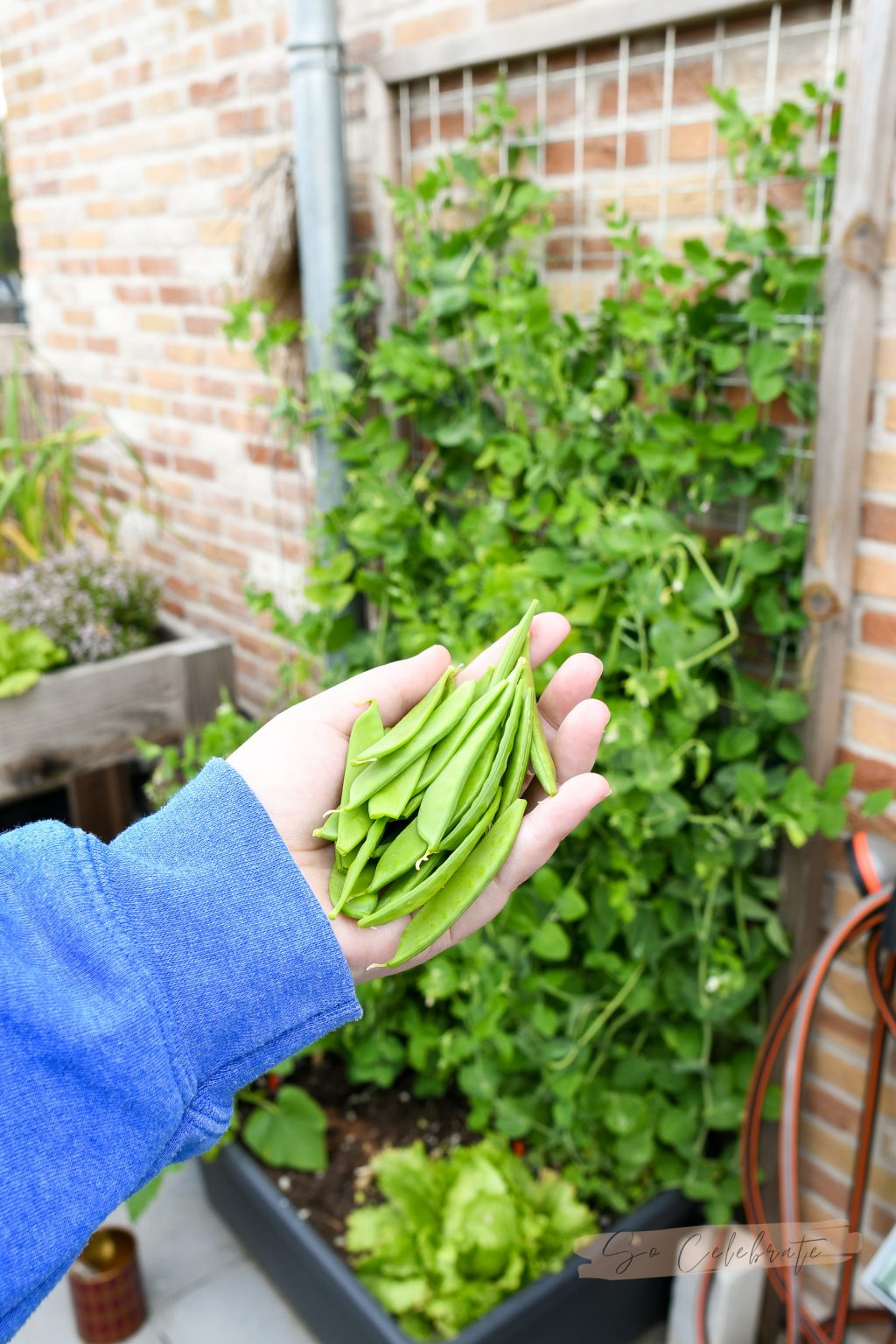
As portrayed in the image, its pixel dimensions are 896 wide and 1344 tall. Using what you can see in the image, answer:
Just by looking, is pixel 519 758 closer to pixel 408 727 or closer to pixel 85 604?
pixel 408 727

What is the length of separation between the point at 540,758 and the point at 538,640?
159mm

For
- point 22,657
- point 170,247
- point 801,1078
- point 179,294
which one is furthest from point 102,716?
point 801,1078

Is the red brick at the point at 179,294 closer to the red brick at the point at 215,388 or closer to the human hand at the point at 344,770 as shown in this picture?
the red brick at the point at 215,388

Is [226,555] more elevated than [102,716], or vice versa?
[226,555]

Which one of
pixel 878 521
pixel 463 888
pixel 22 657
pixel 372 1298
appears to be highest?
pixel 878 521

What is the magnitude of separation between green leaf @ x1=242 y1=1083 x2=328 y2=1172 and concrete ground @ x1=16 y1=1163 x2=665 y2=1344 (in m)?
0.24

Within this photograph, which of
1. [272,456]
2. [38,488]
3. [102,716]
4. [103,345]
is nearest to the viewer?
[102,716]

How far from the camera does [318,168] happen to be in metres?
2.09

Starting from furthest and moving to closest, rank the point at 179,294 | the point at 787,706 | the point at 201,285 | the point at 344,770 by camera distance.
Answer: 1. the point at 179,294
2. the point at 201,285
3. the point at 787,706
4. the point at 344,770

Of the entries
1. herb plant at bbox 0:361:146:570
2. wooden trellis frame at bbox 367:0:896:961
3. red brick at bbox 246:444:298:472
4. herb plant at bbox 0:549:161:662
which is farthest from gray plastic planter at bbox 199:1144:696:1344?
herb plant at bbox 0:361:146:570

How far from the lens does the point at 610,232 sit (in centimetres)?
177

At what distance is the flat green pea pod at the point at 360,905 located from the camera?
3.51ft

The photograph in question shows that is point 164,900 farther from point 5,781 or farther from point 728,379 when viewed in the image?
point 5,781

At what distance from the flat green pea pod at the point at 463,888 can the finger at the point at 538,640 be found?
19 cm
